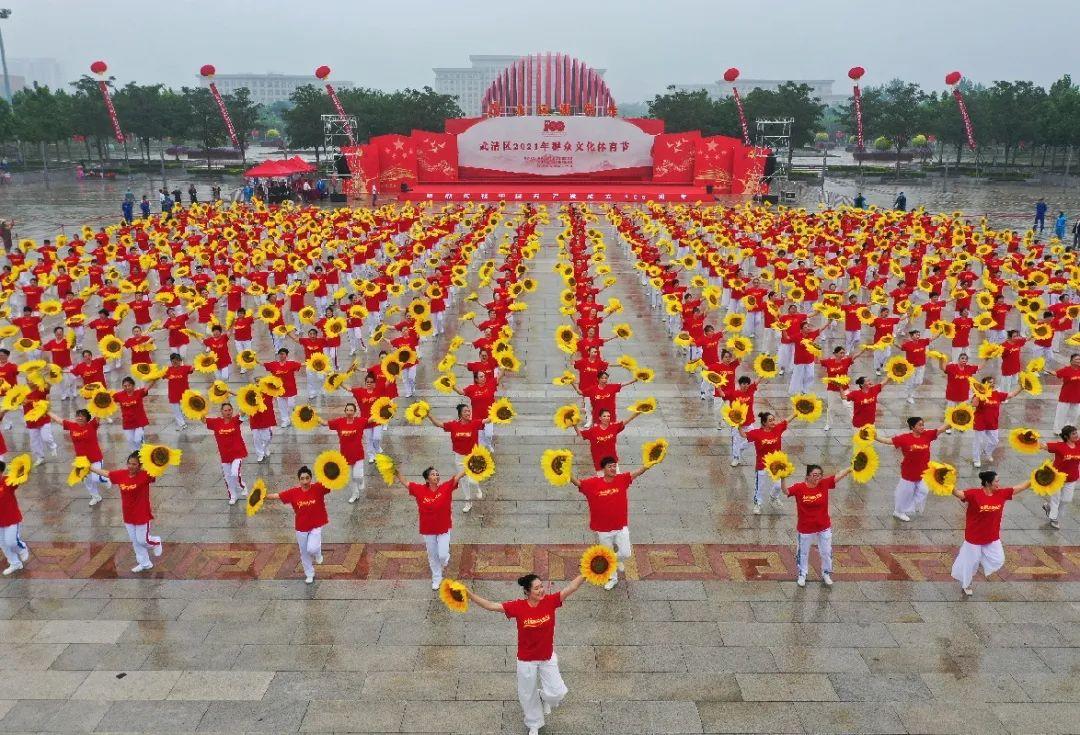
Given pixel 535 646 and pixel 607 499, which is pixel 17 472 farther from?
pixel 607 499

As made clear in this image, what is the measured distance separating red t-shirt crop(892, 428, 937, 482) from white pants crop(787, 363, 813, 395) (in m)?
4.84

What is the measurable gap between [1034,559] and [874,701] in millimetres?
3727

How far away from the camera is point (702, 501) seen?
1110cm

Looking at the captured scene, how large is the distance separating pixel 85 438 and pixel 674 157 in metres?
46.4

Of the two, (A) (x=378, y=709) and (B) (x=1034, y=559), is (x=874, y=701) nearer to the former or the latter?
(B) (x=1034, y=559)

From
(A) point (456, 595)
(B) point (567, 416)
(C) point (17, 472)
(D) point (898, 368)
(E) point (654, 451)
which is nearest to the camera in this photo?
(A) point (456, 595)

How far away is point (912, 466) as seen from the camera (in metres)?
10.1

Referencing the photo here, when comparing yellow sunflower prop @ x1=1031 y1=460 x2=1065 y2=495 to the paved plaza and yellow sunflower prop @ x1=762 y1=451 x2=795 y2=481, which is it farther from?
yellow sunflower prop @ x1=762 y1=451 x2=795 y2=481

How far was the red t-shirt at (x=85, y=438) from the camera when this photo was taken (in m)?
10.9

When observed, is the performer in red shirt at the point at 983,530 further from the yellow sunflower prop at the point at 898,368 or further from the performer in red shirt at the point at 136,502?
the performer in red shirt at the point at 136,502

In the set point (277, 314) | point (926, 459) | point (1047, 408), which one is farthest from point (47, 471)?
point (1047, 408)

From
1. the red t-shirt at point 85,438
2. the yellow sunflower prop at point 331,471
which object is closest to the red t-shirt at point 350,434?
the yellow sunflower prop at point 331,471

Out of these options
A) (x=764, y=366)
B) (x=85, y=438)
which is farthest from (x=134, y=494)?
(x=764, y=366)

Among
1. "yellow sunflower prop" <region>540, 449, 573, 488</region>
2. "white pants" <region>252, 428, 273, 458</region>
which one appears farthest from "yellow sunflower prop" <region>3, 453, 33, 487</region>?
"yellow sunflower prop" <region>540, 449, 573, 488</region>
